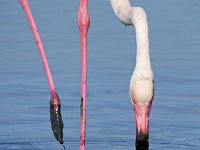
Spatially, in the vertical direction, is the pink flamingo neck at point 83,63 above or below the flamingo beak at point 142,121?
above

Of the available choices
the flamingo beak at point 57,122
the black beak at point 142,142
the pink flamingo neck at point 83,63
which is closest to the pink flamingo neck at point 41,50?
the flamingo beak at point 57,122

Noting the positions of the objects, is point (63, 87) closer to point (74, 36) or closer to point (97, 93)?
point (97, 93)

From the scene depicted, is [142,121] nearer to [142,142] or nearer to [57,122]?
[142,142]

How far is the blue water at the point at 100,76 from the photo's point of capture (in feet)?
34.1

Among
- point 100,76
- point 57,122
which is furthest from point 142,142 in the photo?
point 100,76

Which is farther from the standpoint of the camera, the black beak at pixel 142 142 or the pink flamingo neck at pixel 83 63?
the pink flamingo neck at pixel 83 63

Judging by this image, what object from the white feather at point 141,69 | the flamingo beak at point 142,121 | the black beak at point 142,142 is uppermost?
the white feather at point 141,69

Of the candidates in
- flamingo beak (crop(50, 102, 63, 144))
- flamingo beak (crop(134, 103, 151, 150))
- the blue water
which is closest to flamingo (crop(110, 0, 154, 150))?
flamingo beak (crop(134, 103, 151, 150))

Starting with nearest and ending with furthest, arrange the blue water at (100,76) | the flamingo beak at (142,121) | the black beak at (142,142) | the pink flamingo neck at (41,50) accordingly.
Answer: the black beak at (142,142), the flamingo beak at (142,121), the pink flamingo neck at (41,50), the blue water at (100,76)

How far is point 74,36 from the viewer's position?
13.5m

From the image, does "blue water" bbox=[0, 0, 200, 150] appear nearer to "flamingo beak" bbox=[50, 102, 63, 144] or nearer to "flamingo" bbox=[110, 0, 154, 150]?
"flamingo beak" bbox=[50, 102, 63, 144]

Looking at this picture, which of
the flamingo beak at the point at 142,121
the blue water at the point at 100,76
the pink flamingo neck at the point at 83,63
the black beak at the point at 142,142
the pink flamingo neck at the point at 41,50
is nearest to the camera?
the black beak at the point at 142,142

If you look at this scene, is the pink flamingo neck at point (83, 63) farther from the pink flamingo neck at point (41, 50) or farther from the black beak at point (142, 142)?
the black beak at point (142, 142)

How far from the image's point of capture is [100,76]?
39.3ft
